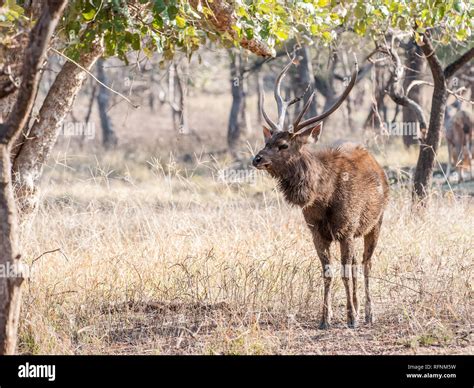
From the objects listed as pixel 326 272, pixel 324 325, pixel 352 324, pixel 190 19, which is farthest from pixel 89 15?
pixel 352 324

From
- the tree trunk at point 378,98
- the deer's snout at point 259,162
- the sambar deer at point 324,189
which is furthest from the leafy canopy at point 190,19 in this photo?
the tree trunk at point 378,98

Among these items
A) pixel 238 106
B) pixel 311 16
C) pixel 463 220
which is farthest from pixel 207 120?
pixel 311 16

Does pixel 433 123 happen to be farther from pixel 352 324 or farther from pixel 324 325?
pixel 324 325

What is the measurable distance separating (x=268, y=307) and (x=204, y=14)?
2663 millimetres

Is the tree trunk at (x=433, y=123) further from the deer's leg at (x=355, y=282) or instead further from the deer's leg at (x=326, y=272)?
the deer's leg at (x=326, y=272)

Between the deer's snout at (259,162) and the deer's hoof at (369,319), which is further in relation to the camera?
the deer's hoof at (369,319)

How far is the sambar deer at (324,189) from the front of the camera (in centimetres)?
738

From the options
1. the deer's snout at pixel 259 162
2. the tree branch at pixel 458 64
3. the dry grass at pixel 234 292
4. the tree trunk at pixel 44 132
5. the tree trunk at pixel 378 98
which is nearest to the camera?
the dry grass at pixel 234 292

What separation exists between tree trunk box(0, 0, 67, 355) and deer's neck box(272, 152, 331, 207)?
281 cm

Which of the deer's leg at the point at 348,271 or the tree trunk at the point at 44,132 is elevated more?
the tree trunk at the point at 44,132

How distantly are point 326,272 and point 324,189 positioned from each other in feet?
2.39

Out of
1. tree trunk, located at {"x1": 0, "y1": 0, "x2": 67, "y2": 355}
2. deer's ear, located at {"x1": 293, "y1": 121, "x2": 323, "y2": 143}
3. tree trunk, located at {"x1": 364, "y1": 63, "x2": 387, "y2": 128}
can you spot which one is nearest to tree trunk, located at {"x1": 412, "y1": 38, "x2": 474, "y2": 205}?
tree trunk, located at {"x1": 364, "y1": 63, "x2": 387, "y2": 128}
